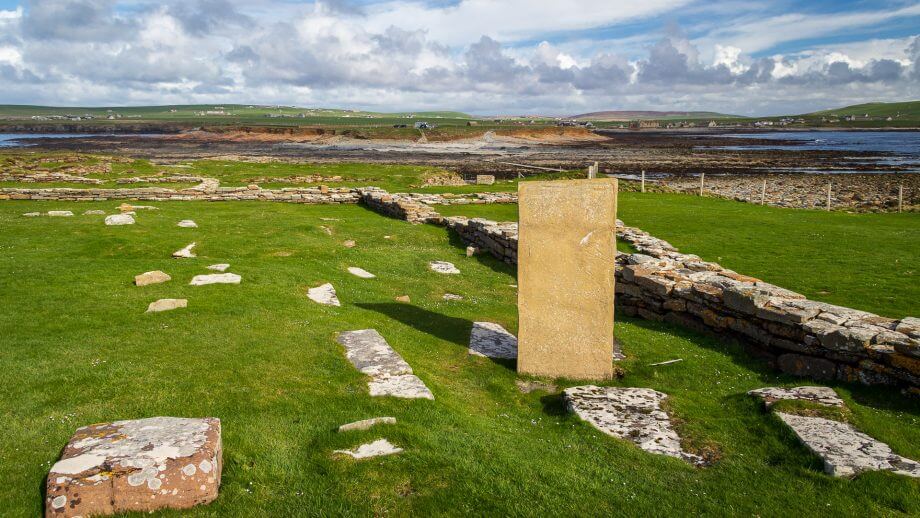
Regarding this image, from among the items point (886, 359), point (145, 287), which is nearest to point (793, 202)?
point (886, 359)

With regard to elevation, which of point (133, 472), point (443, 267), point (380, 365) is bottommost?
point (443, 267)

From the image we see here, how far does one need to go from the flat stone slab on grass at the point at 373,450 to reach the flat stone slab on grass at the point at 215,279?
26.3ft

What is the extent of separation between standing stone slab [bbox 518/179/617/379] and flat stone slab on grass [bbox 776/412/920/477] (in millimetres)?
2953

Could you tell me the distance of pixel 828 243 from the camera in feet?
62.4

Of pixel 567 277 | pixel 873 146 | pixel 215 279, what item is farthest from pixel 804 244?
pixel 873 146

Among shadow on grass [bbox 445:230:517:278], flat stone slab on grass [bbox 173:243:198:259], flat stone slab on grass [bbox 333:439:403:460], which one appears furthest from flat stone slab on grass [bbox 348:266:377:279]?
flat stone slab on grass [bbox 333:439:403:460]

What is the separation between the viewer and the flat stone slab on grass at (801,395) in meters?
7.58

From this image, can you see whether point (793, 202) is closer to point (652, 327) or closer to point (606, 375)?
point (652, 327)

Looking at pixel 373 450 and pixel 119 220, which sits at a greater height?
pixel 119 220

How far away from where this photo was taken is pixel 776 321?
9.94 metres

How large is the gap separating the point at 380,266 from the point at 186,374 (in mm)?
9335

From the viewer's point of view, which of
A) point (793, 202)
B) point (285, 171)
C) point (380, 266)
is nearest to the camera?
point (380, 266)

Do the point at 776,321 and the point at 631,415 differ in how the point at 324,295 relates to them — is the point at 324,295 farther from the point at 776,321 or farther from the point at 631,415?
the point at 776,321

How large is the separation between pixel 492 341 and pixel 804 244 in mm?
13265
